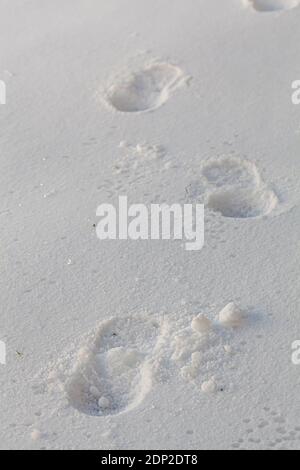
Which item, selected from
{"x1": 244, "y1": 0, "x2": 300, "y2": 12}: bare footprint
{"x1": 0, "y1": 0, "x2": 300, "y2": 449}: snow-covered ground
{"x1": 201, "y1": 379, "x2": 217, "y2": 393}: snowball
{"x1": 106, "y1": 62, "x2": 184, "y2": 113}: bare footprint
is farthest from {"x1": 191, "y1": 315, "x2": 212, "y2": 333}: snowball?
{"x1": 244, "y1": 0, "x2": 300, "y2": 12}: bare footprint

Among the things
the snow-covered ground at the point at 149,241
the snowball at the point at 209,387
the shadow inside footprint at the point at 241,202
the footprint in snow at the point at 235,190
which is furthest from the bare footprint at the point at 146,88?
the snowball at the point at 209,387

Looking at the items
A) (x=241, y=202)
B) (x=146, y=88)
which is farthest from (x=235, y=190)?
(x=146, y=88)

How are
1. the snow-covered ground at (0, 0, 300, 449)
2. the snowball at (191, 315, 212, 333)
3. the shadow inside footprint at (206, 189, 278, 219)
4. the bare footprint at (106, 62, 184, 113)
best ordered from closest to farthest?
the snow-covered ground at (0, 0, 300, 449)
the snowball at (191, 315, 212, 333)
the shadow inside footprint at (206, 189, 278, 219)
the bare footprint at (106, 62, 184, 113)

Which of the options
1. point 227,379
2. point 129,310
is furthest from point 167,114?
point 227,379

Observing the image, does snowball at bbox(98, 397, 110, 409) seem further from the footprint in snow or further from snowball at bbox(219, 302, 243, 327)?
the footprint in snow

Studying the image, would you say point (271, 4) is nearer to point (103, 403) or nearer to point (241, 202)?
point (241, 202)
